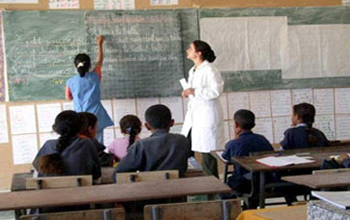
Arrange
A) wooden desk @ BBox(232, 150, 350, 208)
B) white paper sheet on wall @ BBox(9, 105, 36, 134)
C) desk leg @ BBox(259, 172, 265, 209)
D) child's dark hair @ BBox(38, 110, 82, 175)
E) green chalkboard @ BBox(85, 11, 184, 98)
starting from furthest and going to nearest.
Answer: green chalkboard @ BBox(85, 11, 184, 98), white paper sheet on wall @ BBox(9, 105, 36, 134), desk leg @ BBox(259, 172, 265, 209), wooden desk @ BBox(232, 150, 350, 208), child's dark hair @ BBox(38, 110, 82, 175)

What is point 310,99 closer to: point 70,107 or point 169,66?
point 169,66

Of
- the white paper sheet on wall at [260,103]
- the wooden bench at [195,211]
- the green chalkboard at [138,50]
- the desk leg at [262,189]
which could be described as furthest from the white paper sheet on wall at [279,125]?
the wooden bench at [195,211]

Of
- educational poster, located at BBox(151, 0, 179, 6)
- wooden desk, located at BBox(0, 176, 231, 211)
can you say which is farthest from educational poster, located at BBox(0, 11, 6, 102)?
wooden desk, located at BBox(0, 176, 231, 211)

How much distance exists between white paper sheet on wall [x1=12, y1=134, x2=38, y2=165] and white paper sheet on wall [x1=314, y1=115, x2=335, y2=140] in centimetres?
322

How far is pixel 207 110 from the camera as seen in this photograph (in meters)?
4.13

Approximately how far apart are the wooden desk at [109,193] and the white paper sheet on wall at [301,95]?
3.29 meters

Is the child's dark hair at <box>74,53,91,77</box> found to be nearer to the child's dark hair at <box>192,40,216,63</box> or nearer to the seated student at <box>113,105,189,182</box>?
the child's dark hair at <box>192,40,216,63</box>

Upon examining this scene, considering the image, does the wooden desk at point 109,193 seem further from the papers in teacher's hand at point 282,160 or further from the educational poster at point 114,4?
the educational poster at point 114,4

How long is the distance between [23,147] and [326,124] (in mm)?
3452

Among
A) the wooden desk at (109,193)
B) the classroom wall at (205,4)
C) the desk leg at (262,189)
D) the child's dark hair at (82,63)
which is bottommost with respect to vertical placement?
the desk leg at (262,189)

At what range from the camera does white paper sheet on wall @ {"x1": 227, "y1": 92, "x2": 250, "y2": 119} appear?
16.7 feet

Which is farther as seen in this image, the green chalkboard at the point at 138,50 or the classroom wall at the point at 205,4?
the green chalkboard at the point at 138,50

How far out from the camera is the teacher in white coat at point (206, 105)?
4.08 metres

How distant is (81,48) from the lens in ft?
15.3
